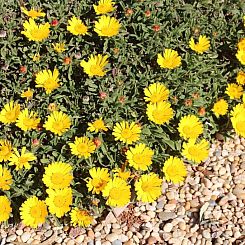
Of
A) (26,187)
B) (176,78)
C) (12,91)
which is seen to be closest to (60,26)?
(12,91)

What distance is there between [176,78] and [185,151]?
479 millimetres

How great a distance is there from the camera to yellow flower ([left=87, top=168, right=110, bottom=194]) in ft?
→ 11.8

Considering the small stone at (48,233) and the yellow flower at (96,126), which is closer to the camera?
the yellow flower at (96,126)

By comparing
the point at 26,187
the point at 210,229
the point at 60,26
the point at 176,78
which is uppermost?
the point at 60,26

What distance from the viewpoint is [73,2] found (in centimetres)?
423

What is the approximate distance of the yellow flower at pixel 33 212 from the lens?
3574 millimetres

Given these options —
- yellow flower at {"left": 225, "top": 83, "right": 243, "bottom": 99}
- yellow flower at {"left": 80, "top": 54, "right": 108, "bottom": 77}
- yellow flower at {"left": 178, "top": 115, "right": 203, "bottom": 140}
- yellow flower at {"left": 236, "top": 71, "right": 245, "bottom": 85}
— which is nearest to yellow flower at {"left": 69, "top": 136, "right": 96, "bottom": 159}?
yellow flower at {"left": 80, "top": 54, "right": 108, "bottom": 77}

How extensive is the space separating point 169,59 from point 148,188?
0.83 m

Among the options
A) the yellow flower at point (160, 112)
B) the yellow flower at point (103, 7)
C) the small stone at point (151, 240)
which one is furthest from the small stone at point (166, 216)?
the yellow flower at point (103, 7)


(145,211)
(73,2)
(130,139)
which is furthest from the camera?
(73,2)

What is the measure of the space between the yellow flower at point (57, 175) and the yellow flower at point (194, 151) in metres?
0.72

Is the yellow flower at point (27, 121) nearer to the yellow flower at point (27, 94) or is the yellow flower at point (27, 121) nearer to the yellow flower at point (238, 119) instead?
the yellow flower at point (27, 94)

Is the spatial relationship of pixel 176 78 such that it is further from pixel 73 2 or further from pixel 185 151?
pixel 73 2

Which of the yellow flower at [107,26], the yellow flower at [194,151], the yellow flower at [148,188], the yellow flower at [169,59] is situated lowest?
the yellow flower at [148,188]
